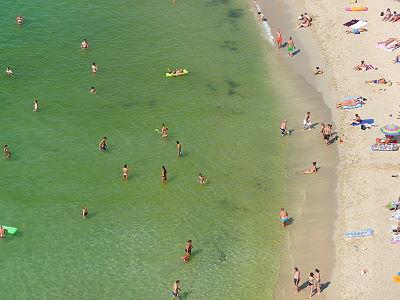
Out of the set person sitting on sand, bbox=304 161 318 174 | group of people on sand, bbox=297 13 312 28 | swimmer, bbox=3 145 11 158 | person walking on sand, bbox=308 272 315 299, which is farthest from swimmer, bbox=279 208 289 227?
group of people on sand, bbox=297 13 312 28

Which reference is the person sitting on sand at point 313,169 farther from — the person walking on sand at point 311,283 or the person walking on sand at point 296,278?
the person walking on sand at point 311,283

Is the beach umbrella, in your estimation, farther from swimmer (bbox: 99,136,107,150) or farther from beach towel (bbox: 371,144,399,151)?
swimmer (bbox: 99,136,107,150)

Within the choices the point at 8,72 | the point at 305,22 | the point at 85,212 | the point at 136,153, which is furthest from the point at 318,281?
the point at 305,22

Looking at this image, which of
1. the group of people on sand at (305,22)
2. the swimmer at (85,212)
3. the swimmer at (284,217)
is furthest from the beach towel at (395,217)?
the group of people on sand at (305,22)

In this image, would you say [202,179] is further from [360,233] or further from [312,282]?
[312,282]

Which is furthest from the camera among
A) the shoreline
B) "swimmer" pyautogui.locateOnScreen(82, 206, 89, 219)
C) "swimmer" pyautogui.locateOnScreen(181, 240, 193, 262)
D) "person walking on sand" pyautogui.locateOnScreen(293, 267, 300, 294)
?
"swimmer" pyautogui.locateOnScreen(82, 206, 89, 219)

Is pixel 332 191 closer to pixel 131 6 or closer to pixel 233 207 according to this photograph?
pixel 233 207

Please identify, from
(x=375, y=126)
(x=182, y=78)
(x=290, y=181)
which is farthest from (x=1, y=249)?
(x=375, y=126)
